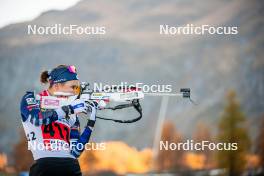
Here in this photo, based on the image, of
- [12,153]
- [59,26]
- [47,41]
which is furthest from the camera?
[12,153]

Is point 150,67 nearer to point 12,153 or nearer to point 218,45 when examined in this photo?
point 218,45

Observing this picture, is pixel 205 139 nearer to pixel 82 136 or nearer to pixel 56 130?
pixel 82 136

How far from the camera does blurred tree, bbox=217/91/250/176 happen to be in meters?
9.37

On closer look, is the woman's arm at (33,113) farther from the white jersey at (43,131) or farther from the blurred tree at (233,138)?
the blurred tree at (233,138)

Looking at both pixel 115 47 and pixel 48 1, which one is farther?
pixel 115 47

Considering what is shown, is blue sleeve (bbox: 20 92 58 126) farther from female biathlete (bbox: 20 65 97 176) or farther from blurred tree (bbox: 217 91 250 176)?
blurred tree (bbox: 217 91 250 176)

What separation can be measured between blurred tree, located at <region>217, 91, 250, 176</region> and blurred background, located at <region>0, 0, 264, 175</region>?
0.05 ft

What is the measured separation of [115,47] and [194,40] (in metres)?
1.27

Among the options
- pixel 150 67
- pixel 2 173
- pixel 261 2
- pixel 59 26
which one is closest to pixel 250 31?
pixel 261 2

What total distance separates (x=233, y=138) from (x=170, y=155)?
1434 millimetres

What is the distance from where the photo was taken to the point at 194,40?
973 cm

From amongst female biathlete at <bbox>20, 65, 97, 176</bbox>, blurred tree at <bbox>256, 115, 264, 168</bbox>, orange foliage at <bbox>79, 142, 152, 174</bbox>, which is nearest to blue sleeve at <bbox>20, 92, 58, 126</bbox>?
female biathlete at <bbox>20, 65, 97, 176</bbox>

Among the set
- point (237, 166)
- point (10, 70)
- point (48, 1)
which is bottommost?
point (237, 166)

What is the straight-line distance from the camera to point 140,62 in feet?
34.3
